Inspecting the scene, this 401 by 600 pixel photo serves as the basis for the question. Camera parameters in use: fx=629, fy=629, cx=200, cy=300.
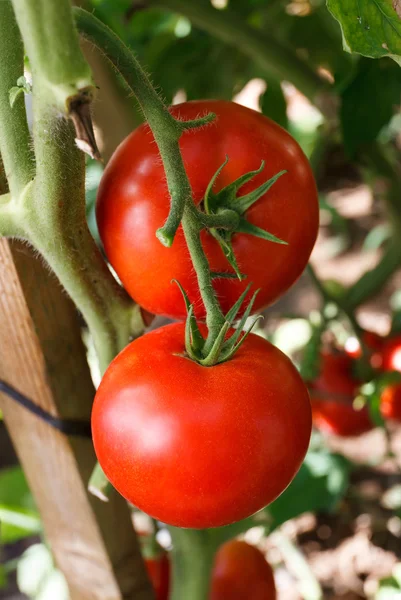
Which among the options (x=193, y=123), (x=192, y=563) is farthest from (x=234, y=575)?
(x=193, y=123)

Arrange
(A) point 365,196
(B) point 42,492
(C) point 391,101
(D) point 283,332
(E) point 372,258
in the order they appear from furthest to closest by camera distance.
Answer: (A) point 365,196, (E) point 372,258, (D) point 283,332, (C) point 391,101, (B) point 42,492

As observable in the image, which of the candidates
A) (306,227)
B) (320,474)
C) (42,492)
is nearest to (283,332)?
(320,474)

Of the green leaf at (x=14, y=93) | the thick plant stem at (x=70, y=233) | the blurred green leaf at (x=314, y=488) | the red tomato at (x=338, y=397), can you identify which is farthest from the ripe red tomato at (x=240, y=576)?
the green leaf at (x=14, y=93)

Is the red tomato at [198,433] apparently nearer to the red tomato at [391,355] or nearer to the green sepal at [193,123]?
the green sepal at [193,123]

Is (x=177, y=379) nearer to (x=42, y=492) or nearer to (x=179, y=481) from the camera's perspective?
(x=179, y=481)

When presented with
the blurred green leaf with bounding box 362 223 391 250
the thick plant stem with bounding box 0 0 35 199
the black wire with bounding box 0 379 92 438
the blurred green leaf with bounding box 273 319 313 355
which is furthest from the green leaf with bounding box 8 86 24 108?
the blurred green leaf with bounding box 362 223 391 250

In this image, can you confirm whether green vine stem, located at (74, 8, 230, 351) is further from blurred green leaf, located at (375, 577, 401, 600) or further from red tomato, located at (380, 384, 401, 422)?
blurred green leaf, located at (375, 577, 401, 600)

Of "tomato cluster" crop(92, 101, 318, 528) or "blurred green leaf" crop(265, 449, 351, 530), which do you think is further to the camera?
"blurred green leaf" crop(265, 449, 351, 530)

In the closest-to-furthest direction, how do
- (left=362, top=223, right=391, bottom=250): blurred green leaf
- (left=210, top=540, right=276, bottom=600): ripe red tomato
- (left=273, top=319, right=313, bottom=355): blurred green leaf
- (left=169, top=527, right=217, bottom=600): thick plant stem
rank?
(left=169, top=527, right=217, bottom=600): thick plant stem, (left=210, top=540, right=276, bottom=600): ripe red tomato, (left=273, top=319, right=313, bottom=355): blurred green leaf, (left=362, top=223, right=391, bottom=250): blurred green leaf
